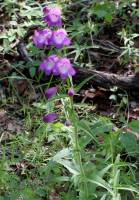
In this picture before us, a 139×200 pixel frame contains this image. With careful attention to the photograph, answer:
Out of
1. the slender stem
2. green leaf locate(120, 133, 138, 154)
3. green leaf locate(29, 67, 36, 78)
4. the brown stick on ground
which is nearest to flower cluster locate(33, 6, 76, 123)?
the slender stem

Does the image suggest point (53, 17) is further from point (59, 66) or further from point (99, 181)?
point (99, 181)

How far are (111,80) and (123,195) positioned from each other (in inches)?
41.3

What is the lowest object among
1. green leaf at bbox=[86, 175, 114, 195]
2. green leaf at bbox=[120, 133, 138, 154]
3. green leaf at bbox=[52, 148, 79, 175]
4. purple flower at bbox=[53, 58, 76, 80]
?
green leaf at bbox=[120, 133, 138, 154]

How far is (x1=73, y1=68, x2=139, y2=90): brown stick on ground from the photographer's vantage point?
130 inches

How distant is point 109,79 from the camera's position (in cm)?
334

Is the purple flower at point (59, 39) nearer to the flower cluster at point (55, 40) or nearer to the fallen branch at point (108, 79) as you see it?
the flower cluster at point (55, 40)

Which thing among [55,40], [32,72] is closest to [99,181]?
[55,40]

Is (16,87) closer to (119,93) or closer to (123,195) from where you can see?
(119,93)

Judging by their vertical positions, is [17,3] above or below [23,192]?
above

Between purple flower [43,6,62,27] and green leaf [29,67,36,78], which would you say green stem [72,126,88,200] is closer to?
purple flower [43,6,62,27]

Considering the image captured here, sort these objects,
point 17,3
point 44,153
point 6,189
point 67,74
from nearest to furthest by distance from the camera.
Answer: point 67,74, point 6,189, point 44,153, point 17,3

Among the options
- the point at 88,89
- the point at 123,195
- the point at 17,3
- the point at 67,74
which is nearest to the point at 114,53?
the point at 88,89

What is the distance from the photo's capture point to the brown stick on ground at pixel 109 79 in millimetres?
3312

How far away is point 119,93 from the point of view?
Result: 3.34m
